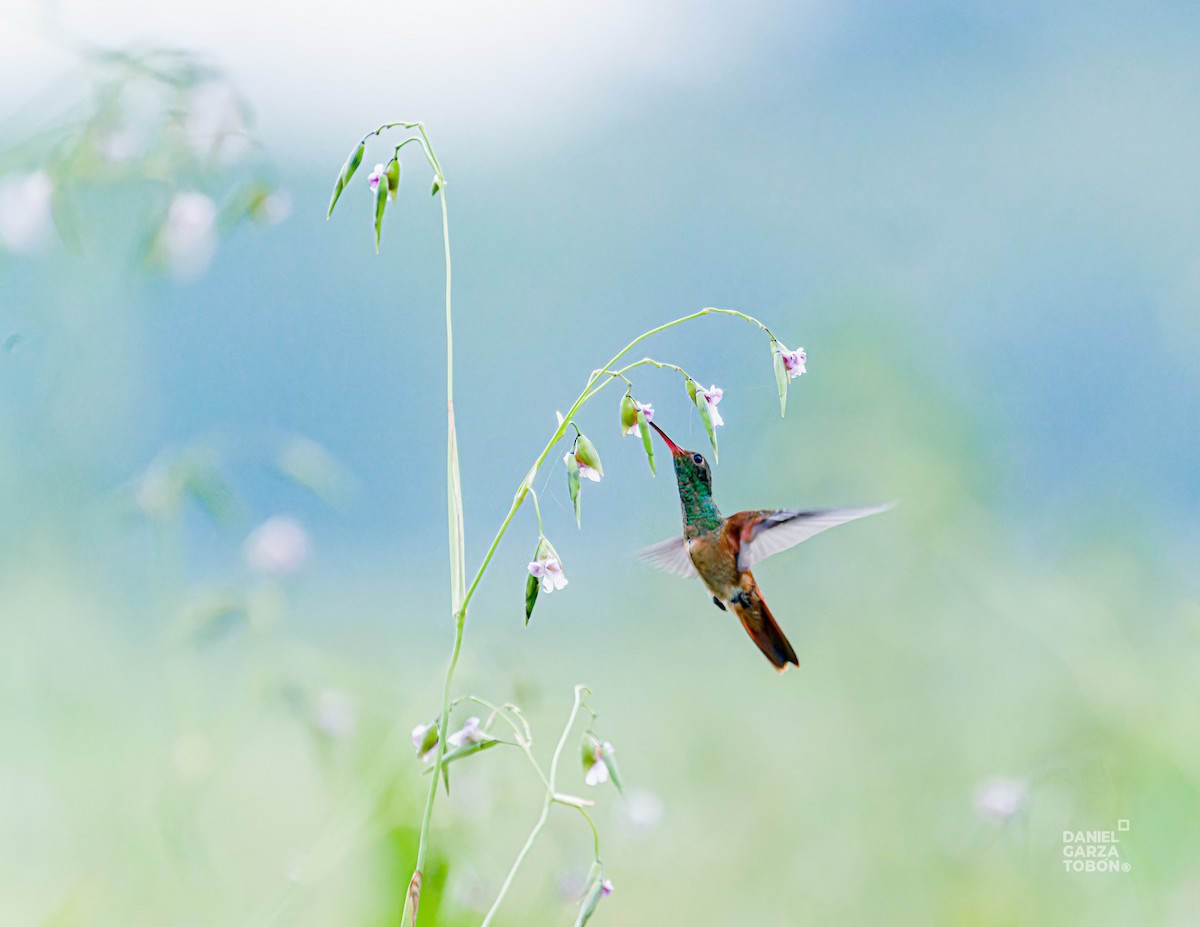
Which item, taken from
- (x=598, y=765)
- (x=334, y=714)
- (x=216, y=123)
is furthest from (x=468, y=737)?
(x=216, y=123)

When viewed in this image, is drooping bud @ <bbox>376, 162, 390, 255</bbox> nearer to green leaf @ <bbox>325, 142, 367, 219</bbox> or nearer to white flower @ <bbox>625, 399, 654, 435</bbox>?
green leaf @ <bbox>325, 142, 367, 219</bbox>

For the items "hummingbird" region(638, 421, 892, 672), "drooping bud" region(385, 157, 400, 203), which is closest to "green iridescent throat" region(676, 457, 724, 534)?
"hummingbird" region(638, 421, 892, 672)

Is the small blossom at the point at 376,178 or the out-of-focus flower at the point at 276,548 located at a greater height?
the small blossom at the point at 376,178

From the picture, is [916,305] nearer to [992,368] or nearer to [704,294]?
[992,368]

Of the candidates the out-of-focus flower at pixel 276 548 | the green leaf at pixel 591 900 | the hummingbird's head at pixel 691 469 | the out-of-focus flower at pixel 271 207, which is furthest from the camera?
the out-of-focus flower at pixel 276 548

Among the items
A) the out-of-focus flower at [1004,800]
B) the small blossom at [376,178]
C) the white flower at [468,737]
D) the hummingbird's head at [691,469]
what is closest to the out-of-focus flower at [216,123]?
the small blossom at [376,178]

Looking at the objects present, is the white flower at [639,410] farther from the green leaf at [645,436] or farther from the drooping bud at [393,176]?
the drooping bud at [393,176]
